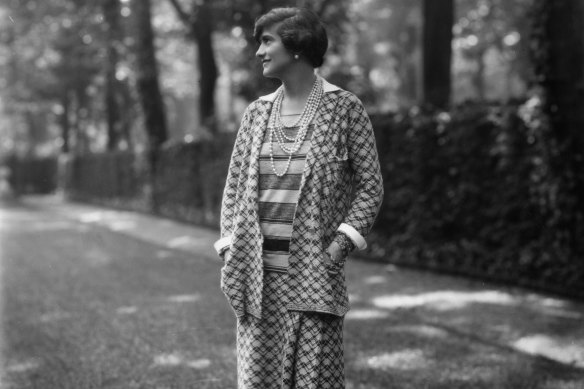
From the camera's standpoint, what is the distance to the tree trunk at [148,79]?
70.1 feet

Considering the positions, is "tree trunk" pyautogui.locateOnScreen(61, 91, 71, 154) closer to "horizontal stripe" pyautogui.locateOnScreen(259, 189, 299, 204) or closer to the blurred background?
the blurred background

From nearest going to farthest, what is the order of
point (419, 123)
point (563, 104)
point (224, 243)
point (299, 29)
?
1. point (299, 29)
2. point (224, 243)
3. point (563, 104)
4. point (419, 123)

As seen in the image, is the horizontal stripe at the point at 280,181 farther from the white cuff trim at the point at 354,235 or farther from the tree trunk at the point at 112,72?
the tree trunk at the point at 112,72

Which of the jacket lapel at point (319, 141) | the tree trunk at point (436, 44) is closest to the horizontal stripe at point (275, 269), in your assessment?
the jacket lapel at point (319, 141)

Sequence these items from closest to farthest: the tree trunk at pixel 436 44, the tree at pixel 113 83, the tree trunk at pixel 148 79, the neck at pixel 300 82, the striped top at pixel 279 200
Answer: the striped top at pixel 279 200 < the neck at pixel 300 82 < the tree trunk at pixel 436 44 < the tree trunk at pixel 148 79 < the tree at pixel 113 83

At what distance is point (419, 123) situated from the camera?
10.3 m

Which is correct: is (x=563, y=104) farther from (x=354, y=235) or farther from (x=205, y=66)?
(x=205, y=66)

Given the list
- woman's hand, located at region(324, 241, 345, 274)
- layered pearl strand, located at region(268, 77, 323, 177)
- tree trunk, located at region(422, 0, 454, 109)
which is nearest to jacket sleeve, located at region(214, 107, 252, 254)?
layered pearl strand, located at region(268, 77, 323, 177)

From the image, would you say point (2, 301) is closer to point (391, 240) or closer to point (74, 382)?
point (74, 382)

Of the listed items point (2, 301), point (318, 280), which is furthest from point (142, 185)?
point (318, 280)

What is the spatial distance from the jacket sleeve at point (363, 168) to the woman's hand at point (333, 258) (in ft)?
0.35

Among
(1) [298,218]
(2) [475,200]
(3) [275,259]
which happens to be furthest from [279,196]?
(2) [475,200]

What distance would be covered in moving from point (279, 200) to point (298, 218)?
0.13 meters

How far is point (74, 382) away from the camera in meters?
4.83
